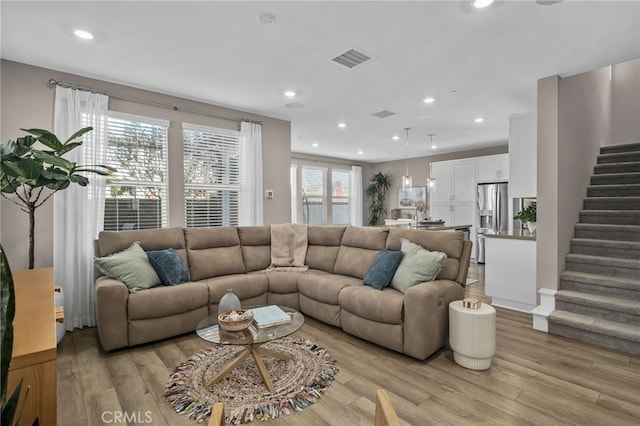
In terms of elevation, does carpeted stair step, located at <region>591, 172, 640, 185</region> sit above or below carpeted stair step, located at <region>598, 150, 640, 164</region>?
below

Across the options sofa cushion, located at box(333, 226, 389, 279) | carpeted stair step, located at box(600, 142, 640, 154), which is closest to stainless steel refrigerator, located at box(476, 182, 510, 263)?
carpeted stair step, located at box(600, 142, 640, 154)

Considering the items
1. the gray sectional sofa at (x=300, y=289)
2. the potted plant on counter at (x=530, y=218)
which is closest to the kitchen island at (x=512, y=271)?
the potted plant on counter at (x=530, y=218)

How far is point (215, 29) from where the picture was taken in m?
2.52

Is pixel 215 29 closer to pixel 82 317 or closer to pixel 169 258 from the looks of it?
pixel 169 258

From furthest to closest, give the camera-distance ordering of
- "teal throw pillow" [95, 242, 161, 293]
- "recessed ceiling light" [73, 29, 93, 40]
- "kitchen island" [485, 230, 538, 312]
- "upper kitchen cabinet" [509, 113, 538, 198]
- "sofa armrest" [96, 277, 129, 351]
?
1. "upper kitchen cabinet" [509, 113, 538, 198]
2. "kitchen island" [485, 230, 538, 312]
3. "teal throw pillow" [95, 242, 161, 293]
4. "sofa armrest" [96, 277, 129, 351]
5. "recessed ceiling light" [73, 29, 93, 40]

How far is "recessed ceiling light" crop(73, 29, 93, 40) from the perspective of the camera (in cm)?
255

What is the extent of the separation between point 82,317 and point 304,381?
267 centimetres

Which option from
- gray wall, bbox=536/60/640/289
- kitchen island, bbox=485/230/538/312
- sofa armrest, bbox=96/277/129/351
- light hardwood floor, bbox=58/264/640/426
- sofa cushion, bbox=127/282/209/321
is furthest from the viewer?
kitchen island, bbox=485/230/538/312

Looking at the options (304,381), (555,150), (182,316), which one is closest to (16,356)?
(304,381)

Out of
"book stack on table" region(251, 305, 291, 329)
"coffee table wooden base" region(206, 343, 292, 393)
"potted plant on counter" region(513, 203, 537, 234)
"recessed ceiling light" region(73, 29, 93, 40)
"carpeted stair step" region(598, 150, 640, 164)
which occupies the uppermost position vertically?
"recessed ceiling light" region(73, 29, 93, 40)

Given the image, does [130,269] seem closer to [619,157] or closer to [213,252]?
[213,252]

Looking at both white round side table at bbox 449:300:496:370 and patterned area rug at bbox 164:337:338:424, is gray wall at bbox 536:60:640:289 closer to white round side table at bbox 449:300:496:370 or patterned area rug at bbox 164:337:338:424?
white round side table at bbox 449:300:496:370

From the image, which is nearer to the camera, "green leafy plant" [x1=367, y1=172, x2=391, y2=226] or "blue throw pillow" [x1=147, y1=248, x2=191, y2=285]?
"blue throw pillow" [x1=147, y1=248, x2=191, y2=285]

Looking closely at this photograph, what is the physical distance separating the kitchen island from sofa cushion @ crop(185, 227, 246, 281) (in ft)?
10.4
